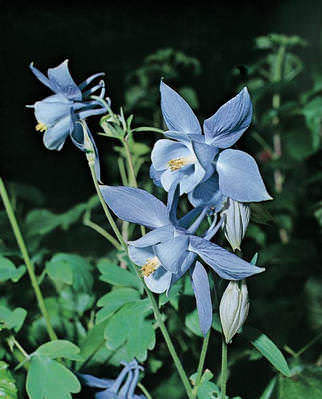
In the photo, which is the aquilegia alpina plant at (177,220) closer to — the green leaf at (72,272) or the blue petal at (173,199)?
the blue petal at (173,199)

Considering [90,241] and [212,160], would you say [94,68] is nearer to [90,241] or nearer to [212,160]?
[90,241]

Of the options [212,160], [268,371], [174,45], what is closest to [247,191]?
[212,160]

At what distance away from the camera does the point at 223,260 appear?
0.47 metres

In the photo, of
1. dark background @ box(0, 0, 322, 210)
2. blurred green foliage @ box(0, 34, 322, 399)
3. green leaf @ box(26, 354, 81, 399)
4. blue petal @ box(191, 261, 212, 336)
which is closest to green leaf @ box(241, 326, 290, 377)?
blurred green foliage @ box(0, 34, 322, 399)

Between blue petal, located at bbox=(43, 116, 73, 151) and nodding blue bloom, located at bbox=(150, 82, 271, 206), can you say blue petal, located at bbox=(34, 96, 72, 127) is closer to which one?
blue petal, located at bbox=(43, 116, 73, 151)

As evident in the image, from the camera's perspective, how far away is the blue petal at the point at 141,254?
54 cm

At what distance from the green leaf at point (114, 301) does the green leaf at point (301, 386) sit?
0.82ft

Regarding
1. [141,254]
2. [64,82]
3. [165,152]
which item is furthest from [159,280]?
[64,82]

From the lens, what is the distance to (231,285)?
0.52 m

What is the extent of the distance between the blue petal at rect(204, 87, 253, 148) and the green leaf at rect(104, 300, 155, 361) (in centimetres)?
26

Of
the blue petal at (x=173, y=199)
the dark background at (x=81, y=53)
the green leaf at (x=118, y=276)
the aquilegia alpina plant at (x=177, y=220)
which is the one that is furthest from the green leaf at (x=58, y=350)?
the dark background at (x=81, y=53)

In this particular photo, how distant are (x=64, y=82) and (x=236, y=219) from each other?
266mm

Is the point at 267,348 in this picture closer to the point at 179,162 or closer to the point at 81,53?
the point at 179,162

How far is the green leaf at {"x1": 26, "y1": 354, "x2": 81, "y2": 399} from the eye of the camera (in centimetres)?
57
